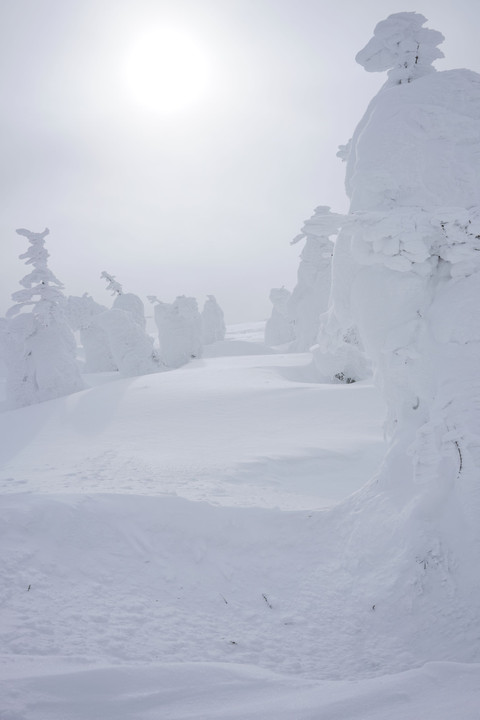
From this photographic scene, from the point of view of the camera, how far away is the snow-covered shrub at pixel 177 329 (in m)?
29.7

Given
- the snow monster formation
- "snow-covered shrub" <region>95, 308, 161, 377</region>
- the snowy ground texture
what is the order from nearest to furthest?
the snowy ground texture, the snow monster formation, "snow-covered shrub" <region>95, 308, 161, 377</region>

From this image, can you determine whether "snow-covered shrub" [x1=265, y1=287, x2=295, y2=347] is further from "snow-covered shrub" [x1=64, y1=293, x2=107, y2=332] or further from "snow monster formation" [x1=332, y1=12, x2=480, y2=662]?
"snow monster formation" [x1=332, y1=12, x2=480, y2=662]

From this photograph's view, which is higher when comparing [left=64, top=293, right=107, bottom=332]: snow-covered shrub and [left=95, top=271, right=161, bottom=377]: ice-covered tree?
[left=64, top=293, right=107, bottom=332]: snow-covered shrub

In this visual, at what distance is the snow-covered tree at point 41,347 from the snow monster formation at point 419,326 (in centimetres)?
1612

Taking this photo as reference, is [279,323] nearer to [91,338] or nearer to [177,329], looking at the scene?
[177,329]

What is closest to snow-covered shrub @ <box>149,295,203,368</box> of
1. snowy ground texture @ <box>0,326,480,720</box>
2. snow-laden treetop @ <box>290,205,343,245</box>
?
snowy ground texture @ <box>0,326,480,720</box>

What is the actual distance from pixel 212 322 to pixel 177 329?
15894mm

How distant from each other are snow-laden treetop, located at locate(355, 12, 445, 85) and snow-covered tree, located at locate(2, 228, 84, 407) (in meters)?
15.9

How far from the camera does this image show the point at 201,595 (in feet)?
12.7

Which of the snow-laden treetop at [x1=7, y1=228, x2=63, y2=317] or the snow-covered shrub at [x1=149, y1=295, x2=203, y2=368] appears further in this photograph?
the snow-covered shrub at [x1=149, y1=295, x2=203, y2=368]

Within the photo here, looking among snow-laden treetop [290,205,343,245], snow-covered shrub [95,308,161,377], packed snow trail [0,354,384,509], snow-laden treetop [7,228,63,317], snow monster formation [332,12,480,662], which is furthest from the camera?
snow-covered shrub [95,308,161,377]

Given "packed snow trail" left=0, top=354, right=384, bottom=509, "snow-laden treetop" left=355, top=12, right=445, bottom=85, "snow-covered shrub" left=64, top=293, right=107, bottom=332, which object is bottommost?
"packed snow trail" left=0, top=354, right=384, bottom=509

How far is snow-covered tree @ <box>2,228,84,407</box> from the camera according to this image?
59.4 feet

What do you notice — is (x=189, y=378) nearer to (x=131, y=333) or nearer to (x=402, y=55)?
(x=131, y=333)
